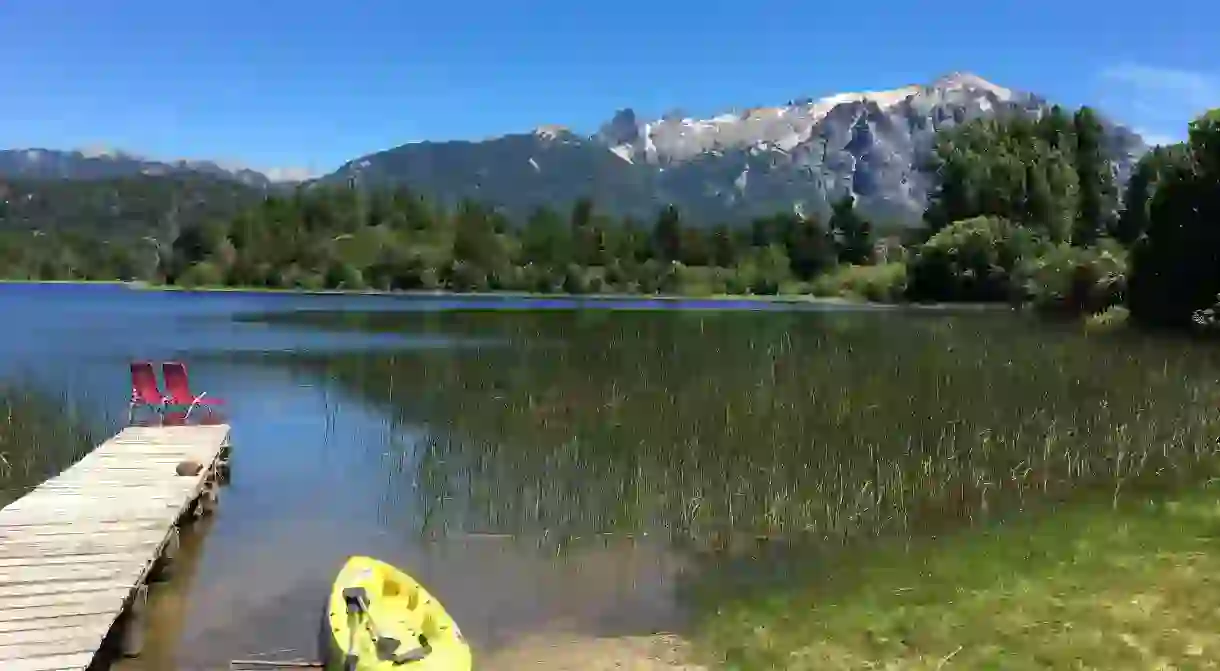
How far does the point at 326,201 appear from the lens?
518 ft

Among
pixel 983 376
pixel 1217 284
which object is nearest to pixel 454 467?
pixel 983 376

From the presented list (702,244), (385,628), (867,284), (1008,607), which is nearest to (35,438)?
(385,628)

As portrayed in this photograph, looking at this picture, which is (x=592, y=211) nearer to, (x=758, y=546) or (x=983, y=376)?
(x=983, y=376)

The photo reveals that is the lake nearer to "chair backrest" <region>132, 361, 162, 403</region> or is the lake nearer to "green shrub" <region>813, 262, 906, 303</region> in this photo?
"chair backrest" <region>132, 361, 162, 403</region>

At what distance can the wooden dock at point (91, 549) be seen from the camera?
28.9 ft

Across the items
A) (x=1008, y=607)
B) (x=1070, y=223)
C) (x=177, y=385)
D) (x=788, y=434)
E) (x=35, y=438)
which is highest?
(x=1070, y=223)

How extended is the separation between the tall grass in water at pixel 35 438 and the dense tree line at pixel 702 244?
205 ft

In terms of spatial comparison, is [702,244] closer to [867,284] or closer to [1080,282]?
[867,284]

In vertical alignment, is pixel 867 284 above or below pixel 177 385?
above

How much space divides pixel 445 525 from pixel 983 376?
18525mm

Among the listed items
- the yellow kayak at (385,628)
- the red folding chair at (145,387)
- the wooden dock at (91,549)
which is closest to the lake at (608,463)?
the wooden dock at (91,549)

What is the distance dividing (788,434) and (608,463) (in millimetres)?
4186

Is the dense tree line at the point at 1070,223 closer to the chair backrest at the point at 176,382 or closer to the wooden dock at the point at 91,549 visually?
the chair backrest at the point at 176,382

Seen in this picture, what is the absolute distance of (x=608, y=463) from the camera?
18.5 meters
